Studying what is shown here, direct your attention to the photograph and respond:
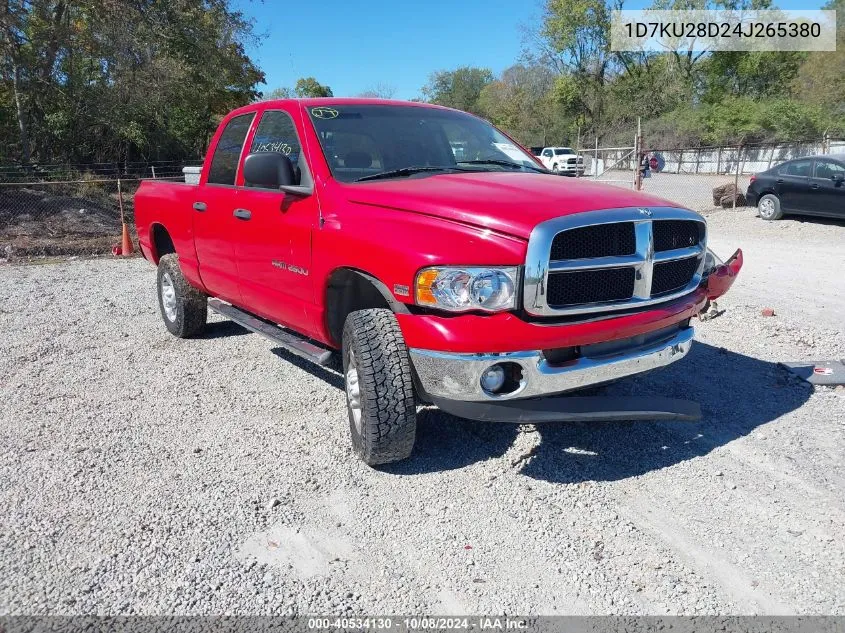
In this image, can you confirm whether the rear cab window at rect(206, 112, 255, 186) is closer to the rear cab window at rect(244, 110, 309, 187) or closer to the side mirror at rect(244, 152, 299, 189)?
the rear cab window at rect(244, 110, 309, 187)

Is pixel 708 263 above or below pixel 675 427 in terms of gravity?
above

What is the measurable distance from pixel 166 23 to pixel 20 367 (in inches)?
745

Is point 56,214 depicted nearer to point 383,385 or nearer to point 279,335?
point 279,335

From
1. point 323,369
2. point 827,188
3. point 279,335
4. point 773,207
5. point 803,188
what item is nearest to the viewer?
point 279,335

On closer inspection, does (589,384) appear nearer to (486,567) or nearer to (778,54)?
(486,567)

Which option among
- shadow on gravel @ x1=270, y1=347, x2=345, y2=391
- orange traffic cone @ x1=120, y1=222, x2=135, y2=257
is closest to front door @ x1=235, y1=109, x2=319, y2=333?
shadow on gravel @ x1=270, y1=347, x2=345, y2=391

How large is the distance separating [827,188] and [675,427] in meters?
12.7

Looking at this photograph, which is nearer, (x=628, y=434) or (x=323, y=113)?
(x=628, y=434)

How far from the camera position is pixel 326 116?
14.2 feet

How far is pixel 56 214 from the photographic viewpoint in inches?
614

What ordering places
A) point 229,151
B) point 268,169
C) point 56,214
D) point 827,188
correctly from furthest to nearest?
point 56,214
point 827,188
point 229,151
point 268,169

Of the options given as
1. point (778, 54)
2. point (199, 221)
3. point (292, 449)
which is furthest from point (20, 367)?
point (778, 54)

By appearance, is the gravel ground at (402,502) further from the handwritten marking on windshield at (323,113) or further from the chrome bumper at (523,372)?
the handwritten marking on windshield at (323,113)

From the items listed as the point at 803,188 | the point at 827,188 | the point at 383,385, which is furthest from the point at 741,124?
the point at 383,385
